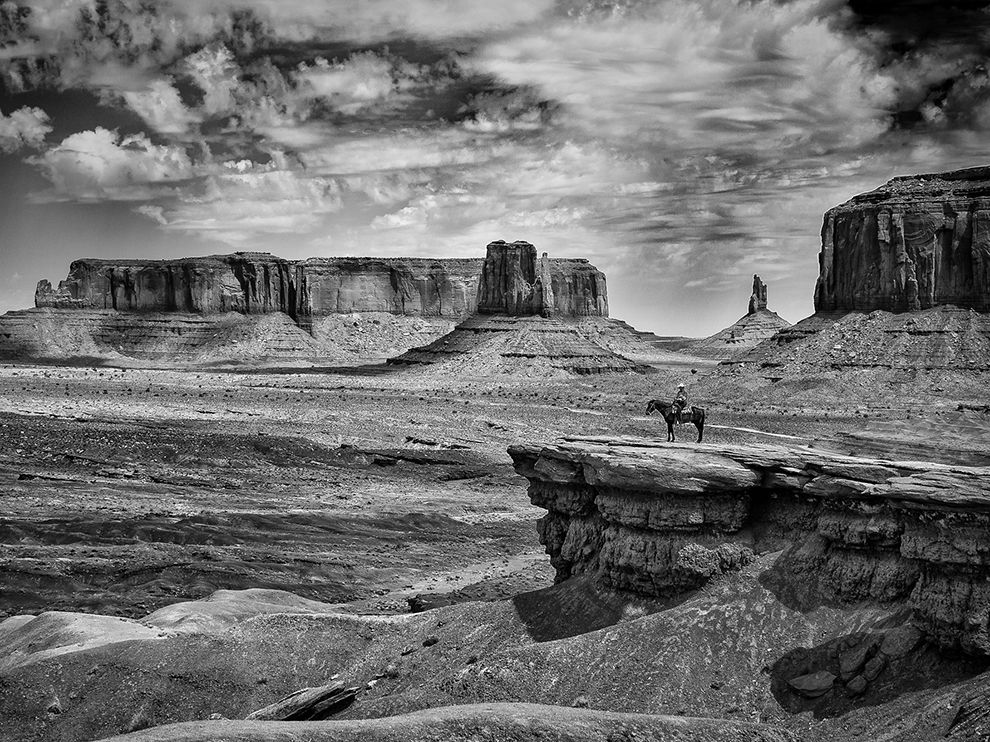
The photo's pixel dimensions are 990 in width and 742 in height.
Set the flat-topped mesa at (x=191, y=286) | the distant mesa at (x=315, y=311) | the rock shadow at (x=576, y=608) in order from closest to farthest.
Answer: the rock shadow at (x=576, y=608), the distant mesa at (x=315, y=311), the flat-topped mesa at (x=191, y=286)

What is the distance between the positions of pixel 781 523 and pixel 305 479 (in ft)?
99.6

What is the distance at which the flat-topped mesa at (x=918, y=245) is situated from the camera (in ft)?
221

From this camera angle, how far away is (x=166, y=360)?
131125 mm

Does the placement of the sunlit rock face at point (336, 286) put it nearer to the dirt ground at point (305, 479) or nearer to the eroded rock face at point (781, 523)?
the dirt ground at point (305, 479)

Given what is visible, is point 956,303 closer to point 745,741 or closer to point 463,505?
point 463,505

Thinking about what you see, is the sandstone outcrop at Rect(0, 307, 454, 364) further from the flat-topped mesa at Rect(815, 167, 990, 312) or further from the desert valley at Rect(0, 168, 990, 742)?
the flat-topped mesa at Rect(815, 167, 990, 312)

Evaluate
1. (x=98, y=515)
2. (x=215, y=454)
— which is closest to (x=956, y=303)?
(x=215, y=454)

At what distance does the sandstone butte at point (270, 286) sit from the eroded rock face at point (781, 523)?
119 meters

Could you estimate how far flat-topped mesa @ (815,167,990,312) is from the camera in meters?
67.5

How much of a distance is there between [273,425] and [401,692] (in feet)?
141

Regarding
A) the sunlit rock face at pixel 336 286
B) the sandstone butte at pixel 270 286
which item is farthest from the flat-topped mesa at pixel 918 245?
the sandstone butte at pixel 270 286


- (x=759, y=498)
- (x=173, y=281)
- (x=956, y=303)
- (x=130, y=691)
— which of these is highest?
(x=173, y=281)

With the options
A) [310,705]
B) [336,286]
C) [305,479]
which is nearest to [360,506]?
[305,479]

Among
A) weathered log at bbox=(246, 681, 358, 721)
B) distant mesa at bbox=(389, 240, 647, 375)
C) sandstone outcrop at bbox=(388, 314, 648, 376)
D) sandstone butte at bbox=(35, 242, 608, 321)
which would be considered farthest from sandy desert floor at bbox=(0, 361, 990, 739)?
sandstone butte at bbox=(35, 242, 608, 321)
